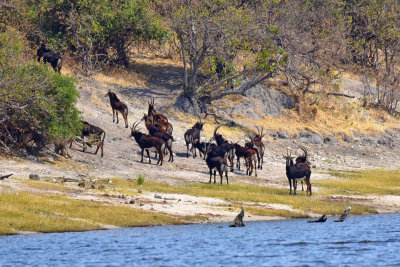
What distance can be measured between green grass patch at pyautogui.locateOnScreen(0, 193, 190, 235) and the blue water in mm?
499

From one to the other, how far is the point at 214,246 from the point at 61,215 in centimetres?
542

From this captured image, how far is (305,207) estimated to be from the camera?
2841cm

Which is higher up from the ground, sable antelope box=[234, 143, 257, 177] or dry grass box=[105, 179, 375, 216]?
sable antelope box=[234, 143, 257, 177]

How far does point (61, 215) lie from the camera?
22.9 metres

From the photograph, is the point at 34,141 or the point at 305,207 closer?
the point at 305,207

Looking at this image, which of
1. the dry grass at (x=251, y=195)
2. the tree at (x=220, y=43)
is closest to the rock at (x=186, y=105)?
the tree at (x=220, y=43)

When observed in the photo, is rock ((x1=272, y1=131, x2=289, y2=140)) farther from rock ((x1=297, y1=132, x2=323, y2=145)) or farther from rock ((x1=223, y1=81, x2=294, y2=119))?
rock ((x1=223, y1=81, x2=294, y2=119))

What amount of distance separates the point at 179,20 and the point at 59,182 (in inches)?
752

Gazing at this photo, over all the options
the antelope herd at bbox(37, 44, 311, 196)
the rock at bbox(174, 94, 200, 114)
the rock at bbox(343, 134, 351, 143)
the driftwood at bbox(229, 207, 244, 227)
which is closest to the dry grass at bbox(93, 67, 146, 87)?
the rock at bbox(174, 94, 200, 114)

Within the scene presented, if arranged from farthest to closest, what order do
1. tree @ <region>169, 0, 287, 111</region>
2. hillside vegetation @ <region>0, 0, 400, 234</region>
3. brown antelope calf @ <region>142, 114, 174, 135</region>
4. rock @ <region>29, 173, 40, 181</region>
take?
tree @ <region>169, 0, 287, 111</region>, brown antelope calf @ <region>142, 114, 174, 135</region>, rock @ <region>29, 173, 40, 181</region>, hillside vegetation @ <region>0, 0, 400, 234</region>

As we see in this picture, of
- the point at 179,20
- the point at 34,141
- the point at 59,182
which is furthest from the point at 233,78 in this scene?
the point at 59,182

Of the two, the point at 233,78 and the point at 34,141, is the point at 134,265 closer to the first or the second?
the point at 34,141

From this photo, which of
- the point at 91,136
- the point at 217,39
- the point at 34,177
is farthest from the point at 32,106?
the point at 217,39

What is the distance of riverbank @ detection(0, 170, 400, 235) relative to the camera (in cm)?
2255
